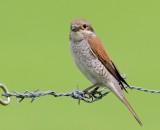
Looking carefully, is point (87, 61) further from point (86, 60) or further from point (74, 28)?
point (74, 28)

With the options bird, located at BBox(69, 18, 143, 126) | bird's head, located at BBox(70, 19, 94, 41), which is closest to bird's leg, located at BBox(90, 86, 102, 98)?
bird, located at BBox(69, 18, 143, 126)

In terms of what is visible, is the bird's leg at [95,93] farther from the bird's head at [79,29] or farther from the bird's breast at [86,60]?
the bird's head at [79,29]

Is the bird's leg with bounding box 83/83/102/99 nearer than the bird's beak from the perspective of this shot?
No

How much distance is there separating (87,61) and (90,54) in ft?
0.28

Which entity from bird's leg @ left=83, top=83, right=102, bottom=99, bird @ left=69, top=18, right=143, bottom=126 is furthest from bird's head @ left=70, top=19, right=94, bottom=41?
bird's leg @ left=83, top=83, right=102, bottom=99

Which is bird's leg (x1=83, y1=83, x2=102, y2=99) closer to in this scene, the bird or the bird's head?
the bird

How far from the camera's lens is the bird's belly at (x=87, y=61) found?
8477mm

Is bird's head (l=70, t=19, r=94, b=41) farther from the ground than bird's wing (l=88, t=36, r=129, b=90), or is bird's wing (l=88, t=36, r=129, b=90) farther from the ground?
bird's head (l=70, t=19, r=94, b=41)

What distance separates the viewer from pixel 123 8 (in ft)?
70.1

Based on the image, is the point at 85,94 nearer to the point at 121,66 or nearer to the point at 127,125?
the point at 127,125

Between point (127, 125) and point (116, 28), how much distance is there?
6.79 m

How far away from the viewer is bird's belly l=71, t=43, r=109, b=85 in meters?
8.48

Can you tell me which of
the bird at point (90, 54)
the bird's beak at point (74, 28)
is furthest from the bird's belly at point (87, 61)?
the bird's beak at point (74, 28)

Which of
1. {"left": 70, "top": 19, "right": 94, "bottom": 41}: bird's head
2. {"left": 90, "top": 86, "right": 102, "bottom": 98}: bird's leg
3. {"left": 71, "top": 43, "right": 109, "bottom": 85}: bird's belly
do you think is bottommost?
{"left": 90, "top": 86, "right": 102, "bottom": 98}: bird's leg
